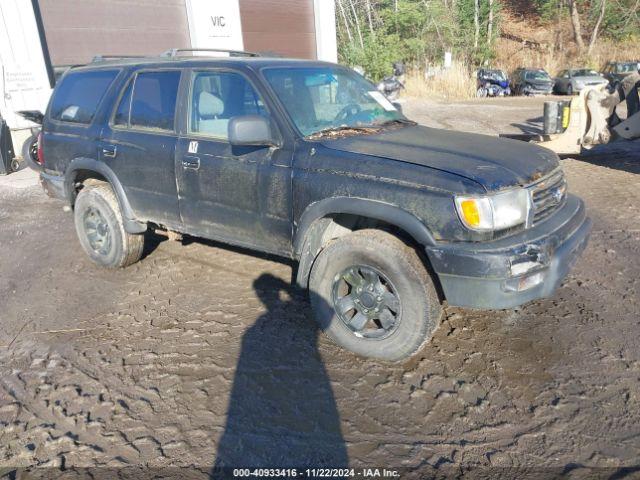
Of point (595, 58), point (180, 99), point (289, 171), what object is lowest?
point (595, 58)

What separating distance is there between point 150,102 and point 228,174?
1.13 meters

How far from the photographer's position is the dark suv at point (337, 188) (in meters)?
2.92

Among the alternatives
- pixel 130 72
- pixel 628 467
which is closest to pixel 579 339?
pixel 628 467

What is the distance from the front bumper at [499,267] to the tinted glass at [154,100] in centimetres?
245

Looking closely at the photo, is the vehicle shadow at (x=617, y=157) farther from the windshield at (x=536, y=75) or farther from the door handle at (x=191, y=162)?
the windshield at (x=536, y=75)

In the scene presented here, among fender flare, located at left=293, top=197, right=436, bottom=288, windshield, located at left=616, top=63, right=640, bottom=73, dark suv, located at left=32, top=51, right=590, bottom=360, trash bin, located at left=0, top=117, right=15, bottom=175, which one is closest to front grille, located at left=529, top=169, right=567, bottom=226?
dark suv, located at left=32, top=51, right=590, bottom=360

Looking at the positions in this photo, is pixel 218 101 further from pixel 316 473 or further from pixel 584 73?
pixel 584 73

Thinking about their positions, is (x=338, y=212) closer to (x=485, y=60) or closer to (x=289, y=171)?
Answer: (x=289, y=171)

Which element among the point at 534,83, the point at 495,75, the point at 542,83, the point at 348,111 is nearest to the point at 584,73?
the point at 542,83

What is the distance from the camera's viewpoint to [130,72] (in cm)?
447

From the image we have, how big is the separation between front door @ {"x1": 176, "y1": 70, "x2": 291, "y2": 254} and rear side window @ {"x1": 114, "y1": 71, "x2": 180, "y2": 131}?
23 cm

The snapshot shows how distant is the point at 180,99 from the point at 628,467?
373cm

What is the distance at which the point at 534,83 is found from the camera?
24.4 meters

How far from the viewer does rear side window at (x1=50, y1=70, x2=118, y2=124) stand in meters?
4.74
